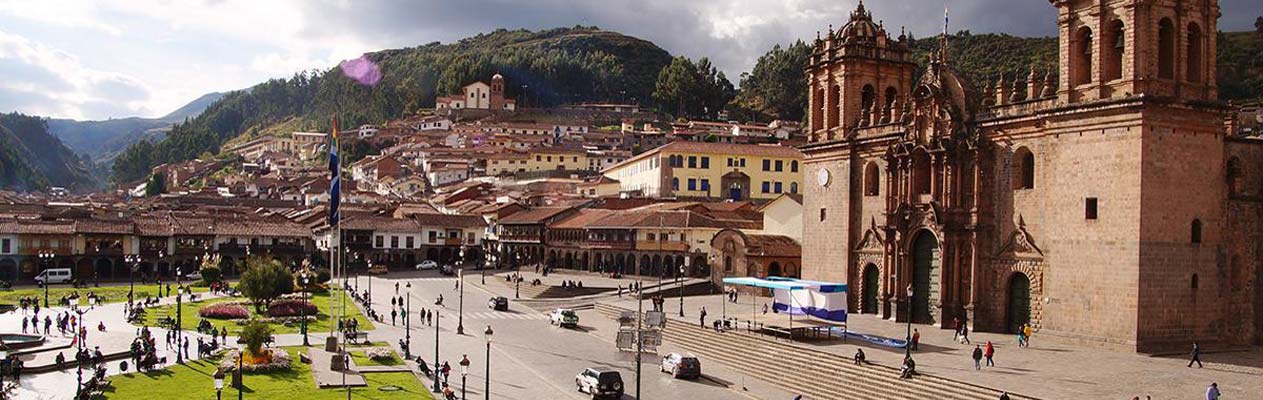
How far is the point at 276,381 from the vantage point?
1270 inches

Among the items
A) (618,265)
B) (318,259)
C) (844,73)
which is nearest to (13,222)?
(318,259)

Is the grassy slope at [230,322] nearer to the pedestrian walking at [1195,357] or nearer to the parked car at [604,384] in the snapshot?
the parked car at [604,384]

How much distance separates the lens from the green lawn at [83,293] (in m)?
56.4

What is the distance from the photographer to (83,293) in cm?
6012

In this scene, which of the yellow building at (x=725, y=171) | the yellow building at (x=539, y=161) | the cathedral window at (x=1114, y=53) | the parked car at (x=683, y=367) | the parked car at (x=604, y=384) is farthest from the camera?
the yellow building at (x=539, y=161)

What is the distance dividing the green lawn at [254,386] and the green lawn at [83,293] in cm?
2609

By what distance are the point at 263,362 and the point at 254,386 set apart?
3.14 m

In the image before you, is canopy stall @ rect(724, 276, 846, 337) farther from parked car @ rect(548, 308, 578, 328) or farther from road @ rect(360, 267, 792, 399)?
parked car @ rect(548, 308, 578, 328)

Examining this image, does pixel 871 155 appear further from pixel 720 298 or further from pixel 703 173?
pixel 703 173

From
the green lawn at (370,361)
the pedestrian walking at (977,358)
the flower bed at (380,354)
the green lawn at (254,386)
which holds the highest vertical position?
the pedestrian walking at (977,358)

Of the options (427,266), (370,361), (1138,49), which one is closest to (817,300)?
(1138,49)

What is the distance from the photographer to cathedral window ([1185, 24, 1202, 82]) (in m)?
32.9

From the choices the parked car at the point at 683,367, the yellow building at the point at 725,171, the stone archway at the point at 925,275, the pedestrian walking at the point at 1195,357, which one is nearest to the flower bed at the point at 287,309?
the parked car at the point at 683,367

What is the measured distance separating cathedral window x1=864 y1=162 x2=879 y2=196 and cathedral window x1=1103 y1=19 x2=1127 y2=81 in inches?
495
